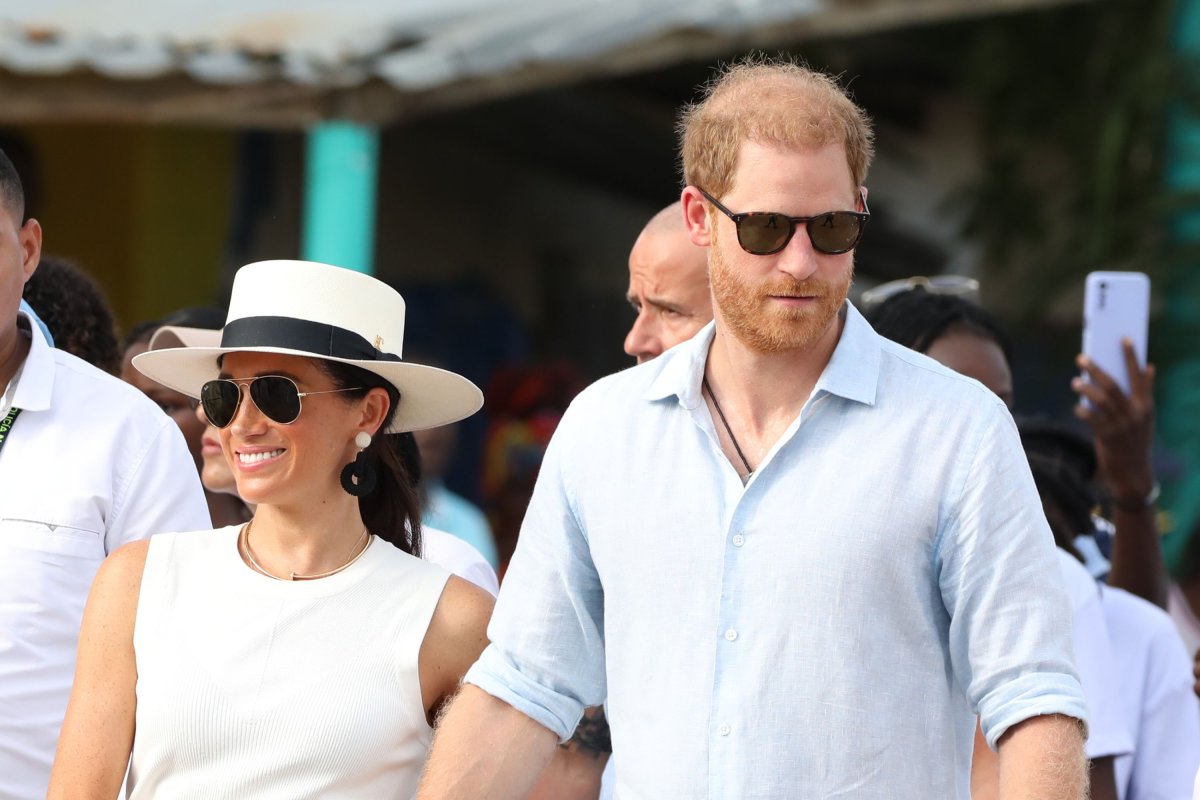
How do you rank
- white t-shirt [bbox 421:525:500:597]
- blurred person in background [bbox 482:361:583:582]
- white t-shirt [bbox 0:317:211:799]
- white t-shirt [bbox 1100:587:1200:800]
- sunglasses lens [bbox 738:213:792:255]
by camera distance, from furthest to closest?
blurred person in background [bbox 482:361:583:582] < white t-shirt [bbox 1100:587:1200:800] < white t-shirt [bbox 421:525:500:597] < white t-shirt [bbox 0:317:211:799] < sunglasses lens [bbox 738:213:792:255]

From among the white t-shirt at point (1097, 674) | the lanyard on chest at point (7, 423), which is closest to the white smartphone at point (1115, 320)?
the white t-shirt at point (1097, 674)

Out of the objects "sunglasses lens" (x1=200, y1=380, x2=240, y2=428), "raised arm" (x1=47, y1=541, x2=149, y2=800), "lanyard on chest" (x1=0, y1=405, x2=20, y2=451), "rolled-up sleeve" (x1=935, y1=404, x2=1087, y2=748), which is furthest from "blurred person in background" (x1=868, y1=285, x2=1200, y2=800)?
"lanyard on chest" (x1=0, y1=405, x2=20, y2=451)

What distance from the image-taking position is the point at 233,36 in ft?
22.3

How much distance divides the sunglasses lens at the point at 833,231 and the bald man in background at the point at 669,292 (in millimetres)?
1130

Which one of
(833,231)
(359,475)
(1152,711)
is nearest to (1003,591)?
(833,231)

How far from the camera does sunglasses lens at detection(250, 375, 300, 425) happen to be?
3158 millimetres

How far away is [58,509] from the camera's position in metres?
3.38

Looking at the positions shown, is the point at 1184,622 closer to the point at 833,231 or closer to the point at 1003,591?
the point at 1003,591

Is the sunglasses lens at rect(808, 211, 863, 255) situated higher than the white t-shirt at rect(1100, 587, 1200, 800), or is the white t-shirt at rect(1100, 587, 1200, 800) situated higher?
the sunglasses lens at rect(808, 211, 863, 255)

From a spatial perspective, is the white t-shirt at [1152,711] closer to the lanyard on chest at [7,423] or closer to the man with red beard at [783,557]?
the man with red beard at [783,557]

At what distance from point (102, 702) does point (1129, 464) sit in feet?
9.35

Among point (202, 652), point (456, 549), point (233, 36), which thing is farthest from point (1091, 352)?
point (233, 36)

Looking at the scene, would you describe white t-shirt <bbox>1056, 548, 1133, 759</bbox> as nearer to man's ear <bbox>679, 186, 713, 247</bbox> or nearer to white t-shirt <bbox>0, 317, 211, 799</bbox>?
man's ear <bbox>679, 186, 713, 247</bbox>

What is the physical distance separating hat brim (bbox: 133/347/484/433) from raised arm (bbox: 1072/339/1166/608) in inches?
77.5
